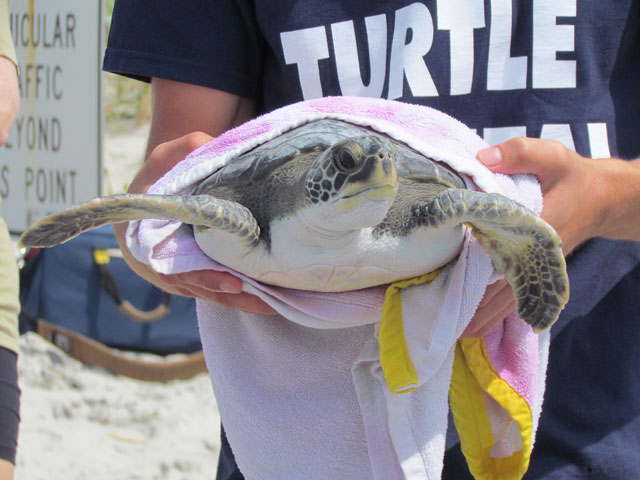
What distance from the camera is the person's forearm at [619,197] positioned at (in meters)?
0.78

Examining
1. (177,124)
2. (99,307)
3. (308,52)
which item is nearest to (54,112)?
(99,307)

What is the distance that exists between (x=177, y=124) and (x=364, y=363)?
0.43 metres

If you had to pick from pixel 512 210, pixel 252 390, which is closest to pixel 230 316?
pixel 252 390

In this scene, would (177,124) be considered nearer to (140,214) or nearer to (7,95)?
(140,214)

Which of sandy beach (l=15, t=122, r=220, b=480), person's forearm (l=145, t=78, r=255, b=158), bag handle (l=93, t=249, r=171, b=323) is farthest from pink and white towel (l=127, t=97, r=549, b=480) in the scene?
bag handle (l=93, t=249, r=171, b=323)

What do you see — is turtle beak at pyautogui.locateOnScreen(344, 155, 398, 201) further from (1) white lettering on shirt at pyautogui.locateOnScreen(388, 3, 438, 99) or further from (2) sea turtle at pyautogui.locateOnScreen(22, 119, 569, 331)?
(1) white lettering on shirt at pyautogui.locateOnScreen(388, 3, 438, 99)

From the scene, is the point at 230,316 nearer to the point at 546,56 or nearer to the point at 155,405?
the point at 546,56

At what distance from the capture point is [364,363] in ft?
2.47

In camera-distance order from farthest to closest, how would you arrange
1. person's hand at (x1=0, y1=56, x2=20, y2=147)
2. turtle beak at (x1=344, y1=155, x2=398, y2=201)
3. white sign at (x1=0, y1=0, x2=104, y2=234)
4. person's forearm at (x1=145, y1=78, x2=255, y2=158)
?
1. white sign at (x1=0, y1=0, x2=104, y2=234)
2. person's hand at (x1=0, y1=56, x2=20, y2=147)
3. person's forearm at (x1=145, y1=78, x2=255, y2=158)
4. turtle beak at (x1=344, y1=155, x2=398, y2=201)

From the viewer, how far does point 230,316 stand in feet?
2.67

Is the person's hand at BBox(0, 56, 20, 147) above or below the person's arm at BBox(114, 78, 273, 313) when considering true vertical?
below

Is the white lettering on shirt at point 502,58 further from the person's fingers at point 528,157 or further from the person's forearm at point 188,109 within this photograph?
the person's forearm at point 188,109

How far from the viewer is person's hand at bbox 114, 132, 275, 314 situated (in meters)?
0.72

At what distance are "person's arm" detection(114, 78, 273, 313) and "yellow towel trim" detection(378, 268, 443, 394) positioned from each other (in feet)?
0.71
